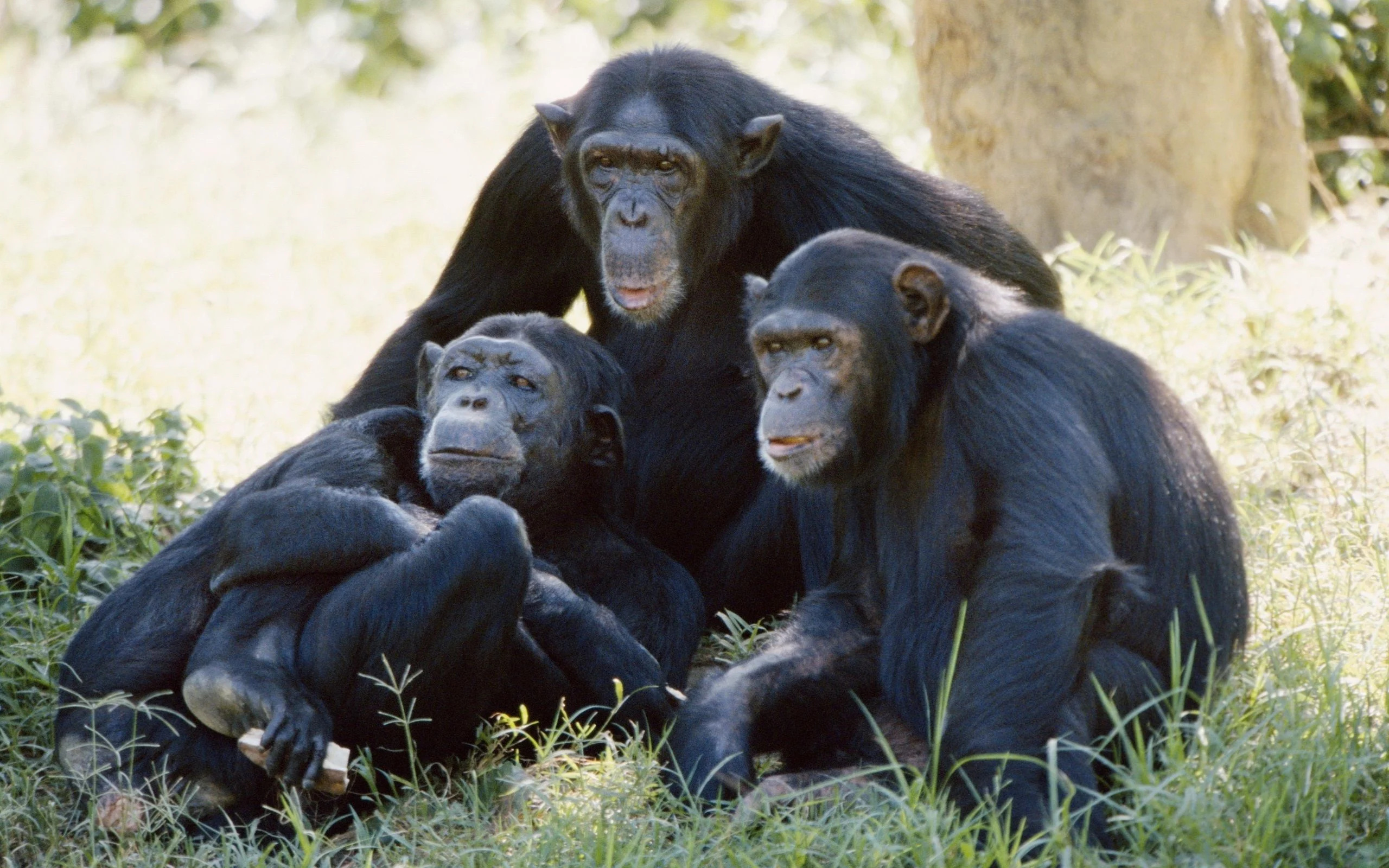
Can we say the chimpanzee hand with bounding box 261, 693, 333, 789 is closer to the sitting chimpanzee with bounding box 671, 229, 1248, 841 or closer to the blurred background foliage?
the sitting chimpanzee with bounding box 671, 229, 1248, 841

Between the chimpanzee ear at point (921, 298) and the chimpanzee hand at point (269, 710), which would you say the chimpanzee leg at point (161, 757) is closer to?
the chimpanzee hand at point (269, 710)

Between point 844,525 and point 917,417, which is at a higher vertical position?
point 917,417

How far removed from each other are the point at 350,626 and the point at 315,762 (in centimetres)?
47

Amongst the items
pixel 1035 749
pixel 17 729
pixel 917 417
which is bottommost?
pixel 17 729

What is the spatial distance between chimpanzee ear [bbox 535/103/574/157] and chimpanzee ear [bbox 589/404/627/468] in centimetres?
119

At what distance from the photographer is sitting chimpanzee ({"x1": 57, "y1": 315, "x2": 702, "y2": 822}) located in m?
5.14

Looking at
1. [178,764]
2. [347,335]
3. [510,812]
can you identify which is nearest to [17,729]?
[178,764]

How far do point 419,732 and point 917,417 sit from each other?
1.84 meters

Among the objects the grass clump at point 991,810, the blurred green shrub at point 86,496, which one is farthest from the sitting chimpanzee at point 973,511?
the blurred green shrub at point 86,496

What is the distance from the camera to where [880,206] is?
6609 millimetres

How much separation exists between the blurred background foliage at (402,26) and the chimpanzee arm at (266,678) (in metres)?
8.95

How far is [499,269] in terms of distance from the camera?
736cm

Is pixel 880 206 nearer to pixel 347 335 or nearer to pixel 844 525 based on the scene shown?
pixel 844 525

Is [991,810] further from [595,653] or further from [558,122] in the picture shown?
[558,122]
